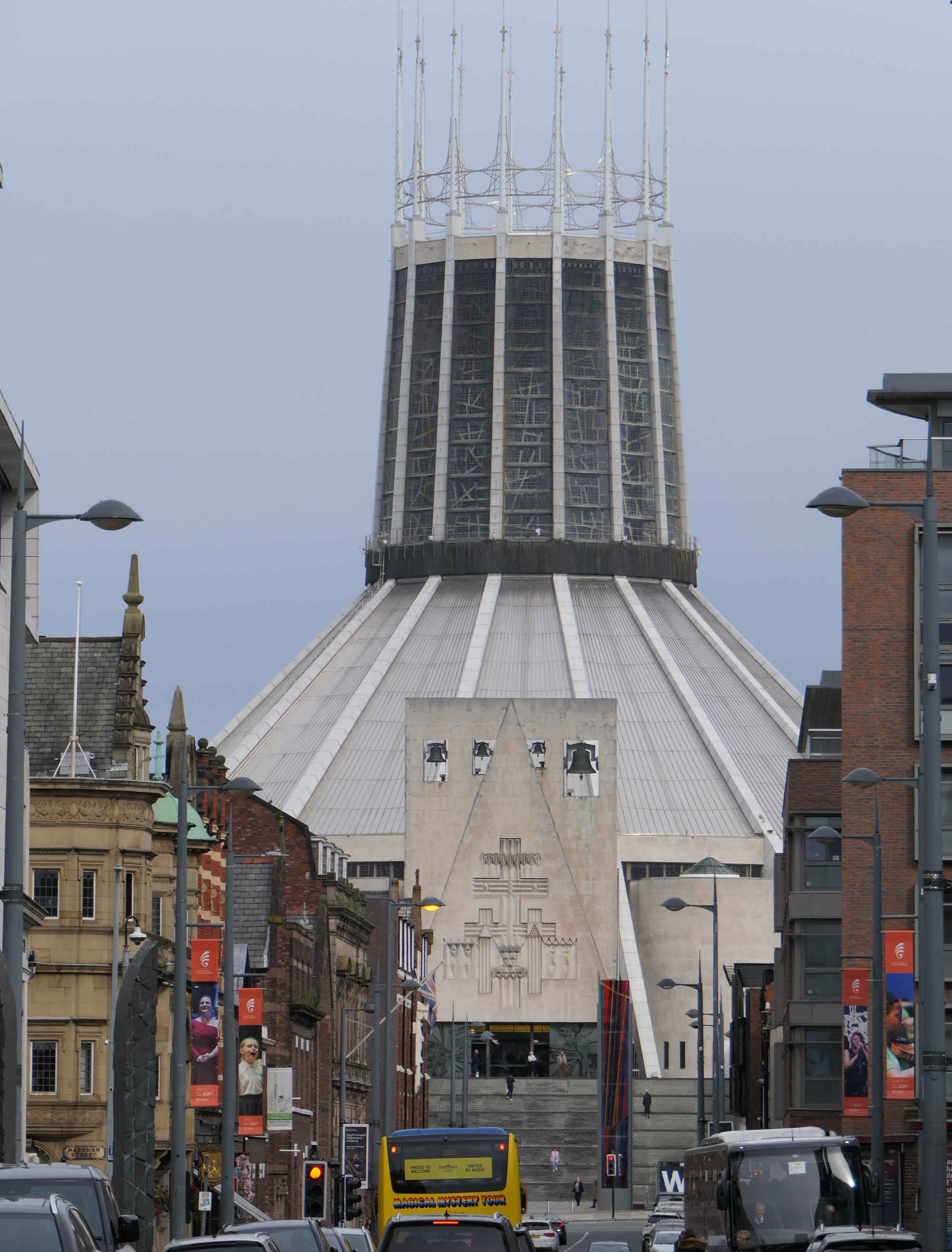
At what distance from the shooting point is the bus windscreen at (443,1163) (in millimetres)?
42500

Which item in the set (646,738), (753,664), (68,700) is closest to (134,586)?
(68,700)

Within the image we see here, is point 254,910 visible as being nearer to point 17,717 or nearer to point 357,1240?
point 357,1240

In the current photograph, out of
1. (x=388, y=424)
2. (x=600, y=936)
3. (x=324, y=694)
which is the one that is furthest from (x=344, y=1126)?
(x=388, y=424)

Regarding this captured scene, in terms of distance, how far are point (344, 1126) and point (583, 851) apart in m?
67.0

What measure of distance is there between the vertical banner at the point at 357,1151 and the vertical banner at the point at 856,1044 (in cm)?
1619

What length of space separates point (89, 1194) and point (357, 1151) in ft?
164

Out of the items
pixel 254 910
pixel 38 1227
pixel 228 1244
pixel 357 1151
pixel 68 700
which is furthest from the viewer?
pixel 254 910

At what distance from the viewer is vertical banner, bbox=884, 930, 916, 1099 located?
51688 mm

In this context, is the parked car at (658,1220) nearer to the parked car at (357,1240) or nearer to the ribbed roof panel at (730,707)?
the parked car at (357,1240)

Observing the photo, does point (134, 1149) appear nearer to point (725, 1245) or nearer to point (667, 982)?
point (725, 1245)

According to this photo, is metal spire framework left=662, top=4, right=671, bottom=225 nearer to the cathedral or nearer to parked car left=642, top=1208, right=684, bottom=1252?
the cathedral

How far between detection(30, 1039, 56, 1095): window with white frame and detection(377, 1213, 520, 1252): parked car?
35.3 meters

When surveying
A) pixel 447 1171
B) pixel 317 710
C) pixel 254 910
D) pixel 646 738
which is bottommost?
pixel 447 1171

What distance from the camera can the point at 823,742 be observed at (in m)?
83.1
